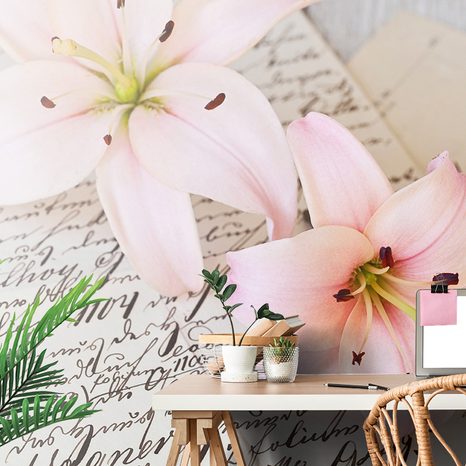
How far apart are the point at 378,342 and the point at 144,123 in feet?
2.76

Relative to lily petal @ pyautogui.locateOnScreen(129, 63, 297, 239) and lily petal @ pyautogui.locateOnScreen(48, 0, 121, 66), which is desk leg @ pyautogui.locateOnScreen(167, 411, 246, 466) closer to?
lily petal @ pyautogui.locateOnScreen(129, 63, 297, 239)

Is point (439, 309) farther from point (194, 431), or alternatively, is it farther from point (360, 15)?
point (360, 15)

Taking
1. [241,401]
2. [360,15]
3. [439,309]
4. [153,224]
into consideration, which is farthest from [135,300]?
[360,15]

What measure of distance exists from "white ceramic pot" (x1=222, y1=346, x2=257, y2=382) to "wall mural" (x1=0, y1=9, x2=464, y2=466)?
1.10ft

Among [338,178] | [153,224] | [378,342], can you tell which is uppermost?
[338,178]

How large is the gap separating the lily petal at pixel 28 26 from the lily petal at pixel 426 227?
98cm

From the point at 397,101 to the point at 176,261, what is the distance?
2.38 feet

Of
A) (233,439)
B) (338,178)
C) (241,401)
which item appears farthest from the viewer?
(338,178)

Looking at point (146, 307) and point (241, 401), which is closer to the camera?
point (241, 401)

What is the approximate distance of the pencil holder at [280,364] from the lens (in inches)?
76.1

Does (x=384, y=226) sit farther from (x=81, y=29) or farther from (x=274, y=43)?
(x=81, y=29)

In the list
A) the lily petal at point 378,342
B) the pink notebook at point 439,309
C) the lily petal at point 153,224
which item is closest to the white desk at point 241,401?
the pink notebook at point 439,309

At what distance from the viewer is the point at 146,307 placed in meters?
2.26

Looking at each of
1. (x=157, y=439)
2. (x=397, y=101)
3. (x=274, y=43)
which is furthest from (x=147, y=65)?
(x=157, y=439)
